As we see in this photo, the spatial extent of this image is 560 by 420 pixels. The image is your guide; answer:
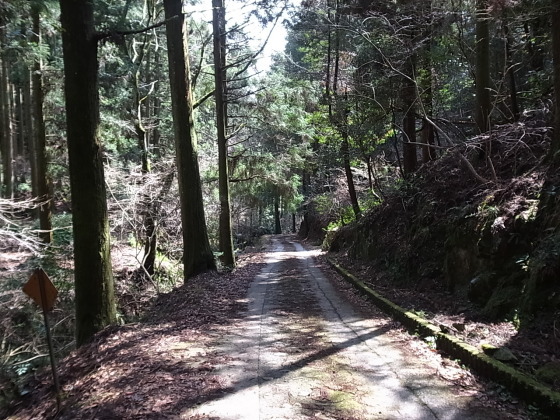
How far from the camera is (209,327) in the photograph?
764 centimetres

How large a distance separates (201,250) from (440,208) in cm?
645

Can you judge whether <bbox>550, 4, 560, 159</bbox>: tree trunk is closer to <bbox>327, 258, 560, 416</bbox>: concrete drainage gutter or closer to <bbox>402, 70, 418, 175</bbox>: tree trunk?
<bbox>327, 258, 560, 416</bbox>: concrete drainage gutter

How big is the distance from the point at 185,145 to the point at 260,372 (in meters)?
8.12

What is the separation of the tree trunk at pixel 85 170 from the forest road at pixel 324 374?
2.40 metres

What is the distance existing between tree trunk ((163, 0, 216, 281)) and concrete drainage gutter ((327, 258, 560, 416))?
616 cm

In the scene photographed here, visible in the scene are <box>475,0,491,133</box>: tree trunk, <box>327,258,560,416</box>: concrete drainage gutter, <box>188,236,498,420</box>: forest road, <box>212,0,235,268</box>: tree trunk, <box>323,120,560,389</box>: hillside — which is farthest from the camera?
<box>212,0,235,268</box>: tree trunk

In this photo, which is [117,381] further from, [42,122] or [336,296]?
[42,122]

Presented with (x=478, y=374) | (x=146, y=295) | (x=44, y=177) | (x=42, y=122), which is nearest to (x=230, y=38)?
(x=42, y=122)

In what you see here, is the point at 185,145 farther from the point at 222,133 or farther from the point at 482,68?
the point at 482,68

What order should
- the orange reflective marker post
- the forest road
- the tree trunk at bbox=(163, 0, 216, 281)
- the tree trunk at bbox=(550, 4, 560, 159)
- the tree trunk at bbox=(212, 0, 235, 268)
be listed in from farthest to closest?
the tree trunk at bbox=(212, 0, 235, 268)
the tree trunk at bbox=(163, 0, 216, 281)
the tree trunk at bbox=(550, 4, 560, 159)
the orange reflective marker post
the forest road

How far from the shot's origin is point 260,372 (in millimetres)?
5367

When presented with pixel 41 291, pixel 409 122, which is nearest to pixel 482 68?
pixel 409 122

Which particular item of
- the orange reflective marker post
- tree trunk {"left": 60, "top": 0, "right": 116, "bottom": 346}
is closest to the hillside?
the orange reflective marker post

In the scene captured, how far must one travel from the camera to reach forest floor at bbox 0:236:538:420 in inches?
173
